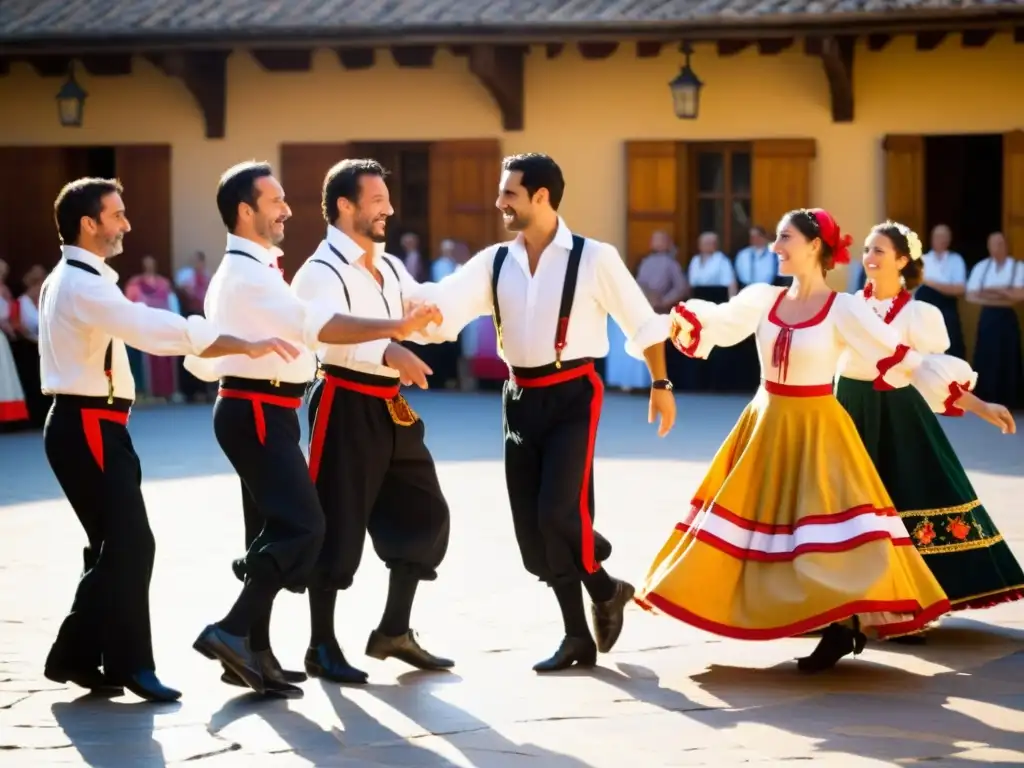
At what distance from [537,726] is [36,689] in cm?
159

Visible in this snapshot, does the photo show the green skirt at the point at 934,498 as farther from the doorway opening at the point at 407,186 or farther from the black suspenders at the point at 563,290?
the doorway opening at the point at 407,186

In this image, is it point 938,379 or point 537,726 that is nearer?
point 537,726

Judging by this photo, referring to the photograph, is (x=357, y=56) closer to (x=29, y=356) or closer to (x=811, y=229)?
(x=29, y=356)

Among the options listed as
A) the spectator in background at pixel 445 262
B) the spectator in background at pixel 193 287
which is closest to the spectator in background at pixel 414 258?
the spectator in background at pixel 445 262

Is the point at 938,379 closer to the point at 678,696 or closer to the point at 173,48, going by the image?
the point at 678,696

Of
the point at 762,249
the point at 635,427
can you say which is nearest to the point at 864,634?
the point at 635,427

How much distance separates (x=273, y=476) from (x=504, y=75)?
12.8 metres

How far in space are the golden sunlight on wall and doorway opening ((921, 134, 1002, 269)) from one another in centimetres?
292

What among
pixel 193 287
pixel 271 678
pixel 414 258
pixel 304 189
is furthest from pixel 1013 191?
pixel 271 678

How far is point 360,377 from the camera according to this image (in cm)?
647

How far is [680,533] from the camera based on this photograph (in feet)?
22.3

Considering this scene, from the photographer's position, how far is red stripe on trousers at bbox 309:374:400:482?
647 cm

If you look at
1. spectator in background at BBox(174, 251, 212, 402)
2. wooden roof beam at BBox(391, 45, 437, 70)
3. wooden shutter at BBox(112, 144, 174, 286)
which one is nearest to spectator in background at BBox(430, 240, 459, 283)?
wooden roof beam at BBox(391, 45, 437, 70)

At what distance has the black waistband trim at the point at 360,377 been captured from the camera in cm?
647
